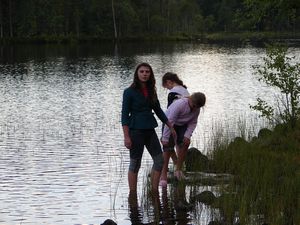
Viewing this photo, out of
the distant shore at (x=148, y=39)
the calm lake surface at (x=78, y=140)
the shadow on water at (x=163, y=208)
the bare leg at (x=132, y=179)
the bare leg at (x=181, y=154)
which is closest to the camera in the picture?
the shadow on water at (x=163, y=208)

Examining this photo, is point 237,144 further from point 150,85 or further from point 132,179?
point 150,85

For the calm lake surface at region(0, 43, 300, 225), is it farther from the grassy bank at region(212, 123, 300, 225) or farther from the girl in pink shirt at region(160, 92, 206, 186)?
the grassy bank at region(212, 123, 300, 225)

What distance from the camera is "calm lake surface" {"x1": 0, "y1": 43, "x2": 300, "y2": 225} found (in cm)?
1086

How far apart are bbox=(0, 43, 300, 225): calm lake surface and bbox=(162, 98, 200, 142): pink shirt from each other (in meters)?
1.13

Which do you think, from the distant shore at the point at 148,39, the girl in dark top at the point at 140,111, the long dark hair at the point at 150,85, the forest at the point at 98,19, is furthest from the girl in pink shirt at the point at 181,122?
the forest at the point at 98,19

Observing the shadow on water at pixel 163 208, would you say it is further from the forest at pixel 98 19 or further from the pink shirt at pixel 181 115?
the forest at pixel 98 19

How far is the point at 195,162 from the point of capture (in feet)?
44.2

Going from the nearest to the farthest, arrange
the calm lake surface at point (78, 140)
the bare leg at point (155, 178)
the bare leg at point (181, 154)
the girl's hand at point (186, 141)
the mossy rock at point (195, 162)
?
the bare leg at point (155, 178) → the calm lake surface at point (78, 140) → the girl's hand at point (186, 141) → the bare leg at point (181, 154) → the mossy rock at point (195, 162)

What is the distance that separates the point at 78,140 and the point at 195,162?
6729mm

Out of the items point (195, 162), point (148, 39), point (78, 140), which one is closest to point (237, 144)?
point (195, 162)

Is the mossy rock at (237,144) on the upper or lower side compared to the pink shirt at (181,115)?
lower

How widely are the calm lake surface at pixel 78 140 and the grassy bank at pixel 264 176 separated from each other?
2.32 feet

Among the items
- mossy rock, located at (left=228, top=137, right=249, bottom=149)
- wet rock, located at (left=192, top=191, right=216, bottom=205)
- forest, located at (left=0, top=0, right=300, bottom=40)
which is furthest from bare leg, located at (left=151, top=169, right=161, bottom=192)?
forest, located at (left=0, top=0, right=300, bottom=40)

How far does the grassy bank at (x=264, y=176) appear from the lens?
939 centimetres
